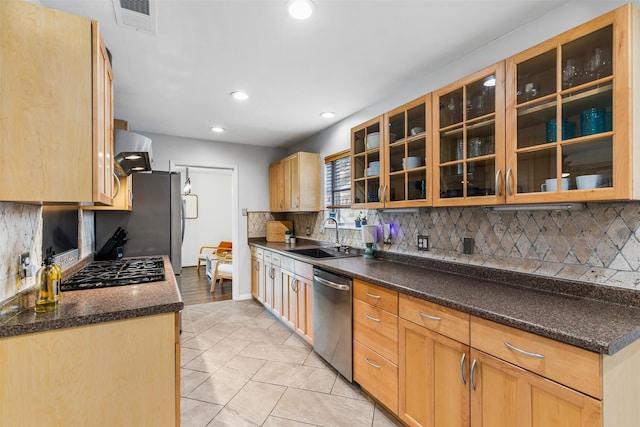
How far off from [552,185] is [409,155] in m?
0.98

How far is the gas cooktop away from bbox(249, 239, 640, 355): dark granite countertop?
1415 mm

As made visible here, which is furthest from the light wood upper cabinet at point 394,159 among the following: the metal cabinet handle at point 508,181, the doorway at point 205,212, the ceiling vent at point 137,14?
the doorway at point 205,212

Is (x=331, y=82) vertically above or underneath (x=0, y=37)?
above

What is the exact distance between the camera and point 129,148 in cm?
198

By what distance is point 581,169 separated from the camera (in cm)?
138

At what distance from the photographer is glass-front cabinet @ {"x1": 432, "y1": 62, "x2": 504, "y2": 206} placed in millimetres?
1682

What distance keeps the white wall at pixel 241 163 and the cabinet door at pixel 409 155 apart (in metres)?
2.76

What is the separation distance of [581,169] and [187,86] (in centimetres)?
277

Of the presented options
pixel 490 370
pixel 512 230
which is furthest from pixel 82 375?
pixel 512 230

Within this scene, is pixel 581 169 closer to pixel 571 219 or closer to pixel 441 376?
pixel 571 219

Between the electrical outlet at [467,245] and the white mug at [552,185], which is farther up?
the white mug at [552,185]

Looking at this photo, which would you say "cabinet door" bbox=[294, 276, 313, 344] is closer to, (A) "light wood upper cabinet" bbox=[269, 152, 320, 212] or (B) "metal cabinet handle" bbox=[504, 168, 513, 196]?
(A) "light wood upper cabinet" bbox=[269, 152, 320, 212]

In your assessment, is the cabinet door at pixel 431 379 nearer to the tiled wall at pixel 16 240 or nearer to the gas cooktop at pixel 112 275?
the gas cooktop at pixel 112 275

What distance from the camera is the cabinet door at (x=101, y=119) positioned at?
1.28 metres
